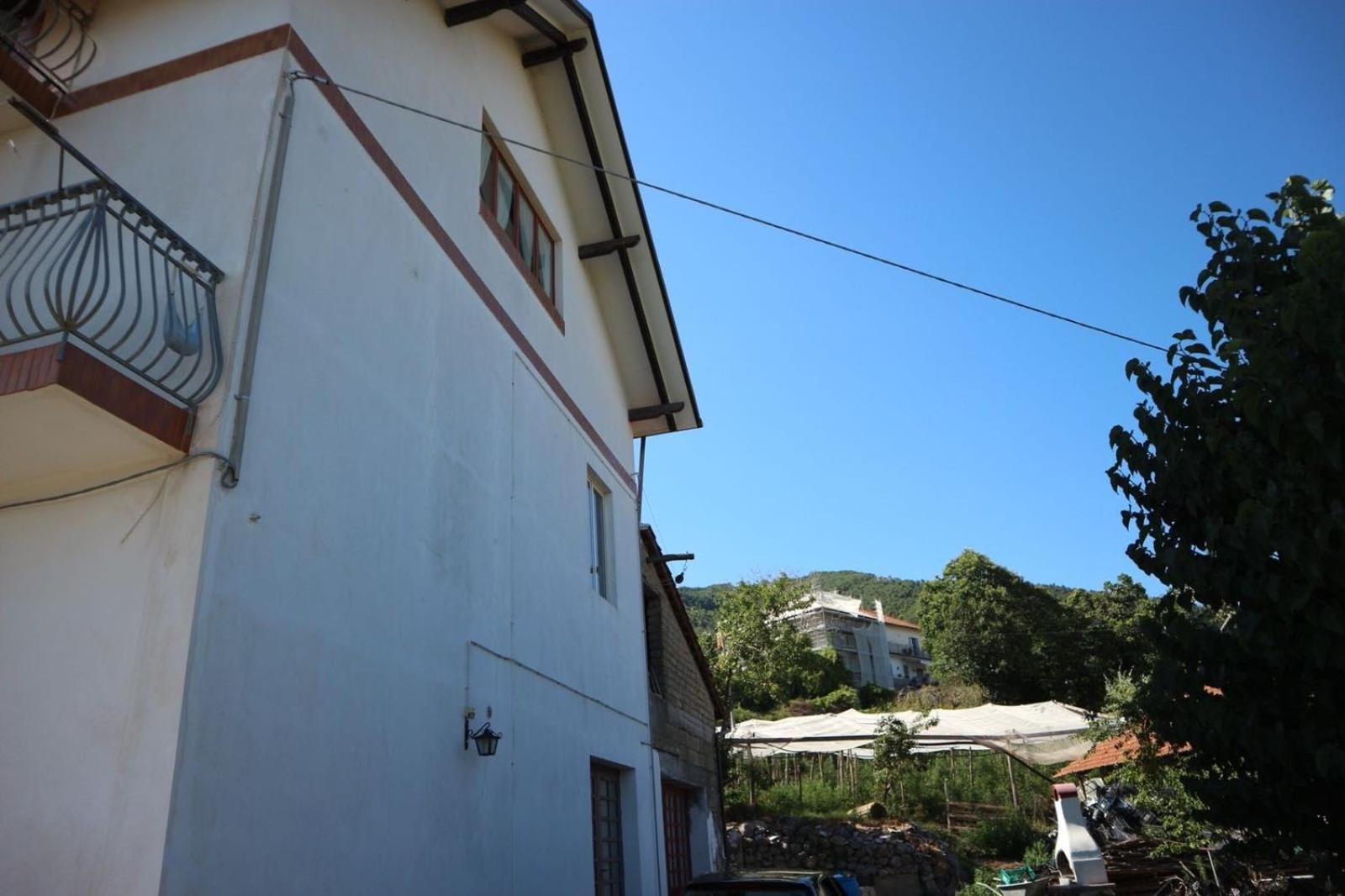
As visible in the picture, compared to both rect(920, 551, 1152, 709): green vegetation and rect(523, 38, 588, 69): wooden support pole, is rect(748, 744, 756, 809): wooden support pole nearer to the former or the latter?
rect(523, 38, 588, 69): wooden support pole

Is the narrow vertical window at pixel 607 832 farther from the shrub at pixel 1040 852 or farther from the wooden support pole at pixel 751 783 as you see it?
the wooden support pole at pixel 751 783

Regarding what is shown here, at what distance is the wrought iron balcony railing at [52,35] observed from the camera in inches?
230

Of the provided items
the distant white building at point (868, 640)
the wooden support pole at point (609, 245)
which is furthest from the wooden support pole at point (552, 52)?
the distant white building at point (868, 640)

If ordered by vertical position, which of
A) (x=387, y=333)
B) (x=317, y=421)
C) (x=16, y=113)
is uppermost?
(x=16, y=113)

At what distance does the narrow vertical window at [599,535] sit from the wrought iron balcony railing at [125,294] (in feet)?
19.1

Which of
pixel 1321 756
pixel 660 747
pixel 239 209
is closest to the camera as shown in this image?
pixel 1321 756

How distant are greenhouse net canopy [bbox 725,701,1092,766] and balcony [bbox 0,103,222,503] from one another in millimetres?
16520

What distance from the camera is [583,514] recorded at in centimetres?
988

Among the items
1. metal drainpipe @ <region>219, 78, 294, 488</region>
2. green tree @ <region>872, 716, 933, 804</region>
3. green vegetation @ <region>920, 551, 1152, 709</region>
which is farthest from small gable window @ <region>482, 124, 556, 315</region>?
green vegetation @ <region>920, 551, 1152, 709</region>

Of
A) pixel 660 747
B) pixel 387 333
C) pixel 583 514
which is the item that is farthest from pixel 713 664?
pixel 387 333

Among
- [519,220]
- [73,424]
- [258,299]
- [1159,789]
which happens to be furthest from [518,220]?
[1159,789]

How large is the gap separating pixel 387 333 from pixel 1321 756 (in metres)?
5.61

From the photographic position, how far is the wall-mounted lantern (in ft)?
20.2

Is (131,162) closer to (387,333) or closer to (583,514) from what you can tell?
(387,333)
